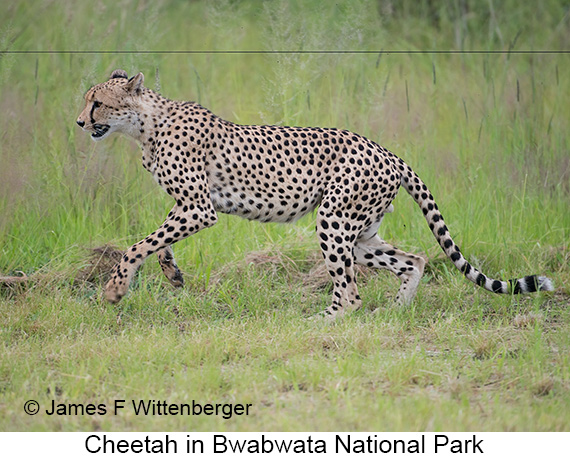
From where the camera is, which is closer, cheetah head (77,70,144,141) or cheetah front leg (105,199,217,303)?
cheetah front leg (105,199,217,303)

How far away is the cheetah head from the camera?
5.10 metres

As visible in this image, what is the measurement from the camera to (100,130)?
5148 mm

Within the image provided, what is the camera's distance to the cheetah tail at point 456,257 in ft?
16.4

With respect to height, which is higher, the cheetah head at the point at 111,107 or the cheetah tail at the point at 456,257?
the cheetah head at the point at 111,107

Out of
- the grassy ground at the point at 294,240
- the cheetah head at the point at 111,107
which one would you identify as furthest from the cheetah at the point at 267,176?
the grassy ground at the point at 294,240

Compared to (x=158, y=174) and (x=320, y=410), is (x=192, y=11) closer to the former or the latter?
(x=158, y=174)

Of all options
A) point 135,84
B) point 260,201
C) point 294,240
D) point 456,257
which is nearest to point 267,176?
point 260,201

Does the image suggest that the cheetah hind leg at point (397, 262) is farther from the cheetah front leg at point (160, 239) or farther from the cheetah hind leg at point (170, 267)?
the cheetah hind leg at point (170, 267)

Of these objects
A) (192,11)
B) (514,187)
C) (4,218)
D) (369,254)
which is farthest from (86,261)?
(192,11)

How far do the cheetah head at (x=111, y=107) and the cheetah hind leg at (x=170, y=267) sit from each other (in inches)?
34.1

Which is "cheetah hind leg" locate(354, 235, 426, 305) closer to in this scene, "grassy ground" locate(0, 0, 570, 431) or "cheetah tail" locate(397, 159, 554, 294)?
"grassy ground" locate(0, 0, 570, 431)

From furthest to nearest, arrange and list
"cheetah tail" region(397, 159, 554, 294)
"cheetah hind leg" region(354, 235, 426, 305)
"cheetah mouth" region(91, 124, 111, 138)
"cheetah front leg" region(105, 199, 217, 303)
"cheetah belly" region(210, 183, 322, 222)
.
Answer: "cheetah hind leg" region(354, 235, 426, 305) → "cheetah belly" region(210, 183, 322, 222) → "cheetah mouth" region(91, 124, 111, 138) → "cheetah tail" region(397, 159, 554, 294) → "cheetah front leg" region(105, 199, 217, 303)

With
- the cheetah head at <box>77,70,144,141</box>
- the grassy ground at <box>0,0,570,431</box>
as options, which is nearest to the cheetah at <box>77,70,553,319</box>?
the cheetah head at <box>77,70,144,141</box>

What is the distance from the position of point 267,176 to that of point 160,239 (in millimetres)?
827
